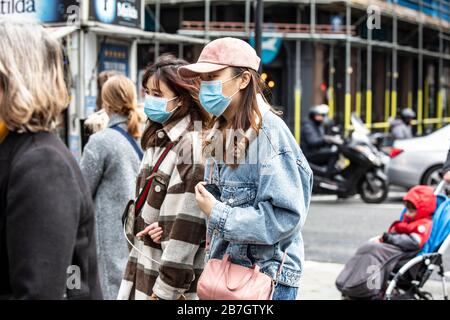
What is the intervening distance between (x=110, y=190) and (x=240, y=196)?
1835 millimetres

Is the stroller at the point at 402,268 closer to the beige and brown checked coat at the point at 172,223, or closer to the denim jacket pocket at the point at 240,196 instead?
the beige and brown checked coat at the point at 172,223

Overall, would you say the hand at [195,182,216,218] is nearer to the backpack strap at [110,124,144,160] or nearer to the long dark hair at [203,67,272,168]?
the long dark hair at [203,67,272,168]

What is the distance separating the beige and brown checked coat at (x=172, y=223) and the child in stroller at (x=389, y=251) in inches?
99.1

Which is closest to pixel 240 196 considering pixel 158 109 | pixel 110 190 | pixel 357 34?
pixel 158 109

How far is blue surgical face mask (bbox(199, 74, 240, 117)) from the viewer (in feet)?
11.1

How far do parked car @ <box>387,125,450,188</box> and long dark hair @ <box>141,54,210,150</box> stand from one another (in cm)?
1026

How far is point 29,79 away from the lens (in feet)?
7.29

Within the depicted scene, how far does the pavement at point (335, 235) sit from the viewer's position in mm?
7574

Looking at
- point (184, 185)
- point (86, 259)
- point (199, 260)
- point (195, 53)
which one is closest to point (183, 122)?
point (184, 185)

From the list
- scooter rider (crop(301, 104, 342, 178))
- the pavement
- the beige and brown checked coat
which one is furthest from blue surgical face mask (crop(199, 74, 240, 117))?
scooter rider (crop(301, 104, 342, 178))

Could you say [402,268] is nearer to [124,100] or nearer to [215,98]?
[124,100]

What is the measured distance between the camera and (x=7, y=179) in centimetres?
218

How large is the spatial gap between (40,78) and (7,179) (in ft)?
0.92

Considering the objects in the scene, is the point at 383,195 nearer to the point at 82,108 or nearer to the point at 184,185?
the point at 82,108
